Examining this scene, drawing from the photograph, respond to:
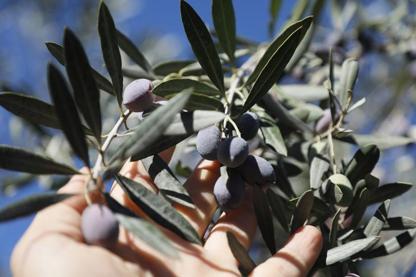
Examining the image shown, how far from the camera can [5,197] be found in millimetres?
2482

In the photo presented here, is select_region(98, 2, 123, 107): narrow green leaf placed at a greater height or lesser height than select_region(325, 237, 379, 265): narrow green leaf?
greater

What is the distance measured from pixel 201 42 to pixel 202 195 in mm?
357

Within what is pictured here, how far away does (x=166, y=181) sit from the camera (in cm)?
114

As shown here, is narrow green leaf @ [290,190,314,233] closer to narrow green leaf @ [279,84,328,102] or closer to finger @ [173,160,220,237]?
finger @ [173,160,220,237]

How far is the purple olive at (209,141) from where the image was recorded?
1106 millimetres

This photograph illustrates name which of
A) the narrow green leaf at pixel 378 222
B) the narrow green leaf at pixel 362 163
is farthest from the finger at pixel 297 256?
the narrow green leaf at pixel 362 163

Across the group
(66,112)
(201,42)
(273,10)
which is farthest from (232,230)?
(273,10)

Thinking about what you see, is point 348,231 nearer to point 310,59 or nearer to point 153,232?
point 153,232

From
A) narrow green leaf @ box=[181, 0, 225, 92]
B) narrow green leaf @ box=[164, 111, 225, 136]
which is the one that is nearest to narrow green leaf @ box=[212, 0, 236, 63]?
narrow green leaf @ box=[181, 0, 225, 92]

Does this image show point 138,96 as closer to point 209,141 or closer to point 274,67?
point 209,141

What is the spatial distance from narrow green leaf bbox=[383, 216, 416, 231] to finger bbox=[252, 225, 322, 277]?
0.19 m

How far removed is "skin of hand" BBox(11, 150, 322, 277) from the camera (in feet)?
3.26

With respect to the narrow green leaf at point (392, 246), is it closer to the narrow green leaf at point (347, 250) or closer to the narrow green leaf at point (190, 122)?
the narrow green leaf at point (347, 250)

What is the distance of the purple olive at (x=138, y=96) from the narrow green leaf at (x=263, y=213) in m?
0.29
